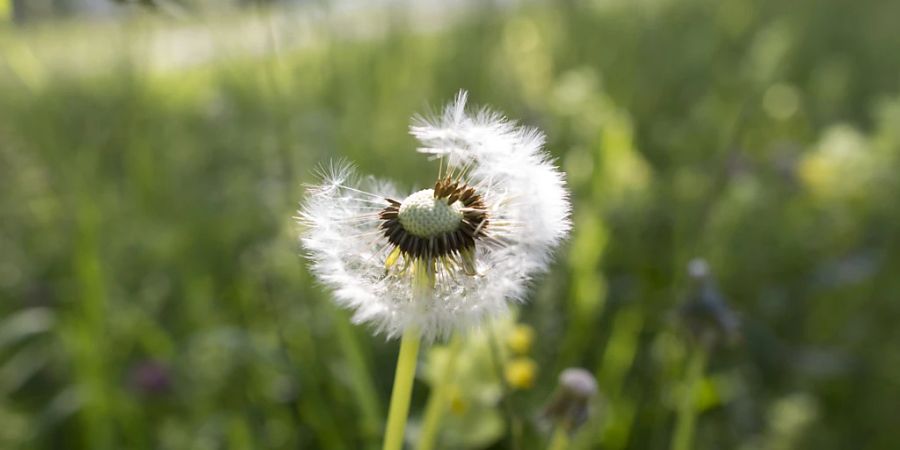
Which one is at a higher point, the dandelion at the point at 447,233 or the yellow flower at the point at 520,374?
the yellow flower at the point at 520,374

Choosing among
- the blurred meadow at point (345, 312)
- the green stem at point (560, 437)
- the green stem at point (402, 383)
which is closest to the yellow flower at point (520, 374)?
the blurred meadow at point (345, 312)

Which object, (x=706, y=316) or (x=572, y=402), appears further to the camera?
(x=706, y=316)

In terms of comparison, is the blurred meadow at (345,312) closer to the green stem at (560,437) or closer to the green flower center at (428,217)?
the green stem at (560,437)

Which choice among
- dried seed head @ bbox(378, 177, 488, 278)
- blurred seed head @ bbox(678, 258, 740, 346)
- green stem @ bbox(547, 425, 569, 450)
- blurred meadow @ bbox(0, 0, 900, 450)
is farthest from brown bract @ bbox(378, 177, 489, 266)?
blurred seed head @ bbox(678, 258, 740, 346)

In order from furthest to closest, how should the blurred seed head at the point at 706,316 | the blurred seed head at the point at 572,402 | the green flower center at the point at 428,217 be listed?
the blurred seed head at the point at 706,316 < the blurred seed head at the point at 572,402 < the green flower center at the point at 428,217

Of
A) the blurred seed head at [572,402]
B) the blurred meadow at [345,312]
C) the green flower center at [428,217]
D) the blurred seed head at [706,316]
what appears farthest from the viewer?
the blurred meadow at [345,312]

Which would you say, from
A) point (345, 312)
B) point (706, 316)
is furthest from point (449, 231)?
point (345, 312)

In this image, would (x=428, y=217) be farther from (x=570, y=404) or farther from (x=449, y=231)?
(x=570, y=404)
